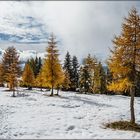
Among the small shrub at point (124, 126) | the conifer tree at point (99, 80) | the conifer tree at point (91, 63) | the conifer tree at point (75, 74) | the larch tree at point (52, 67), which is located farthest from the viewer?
the conifer tree at point (99, 80)

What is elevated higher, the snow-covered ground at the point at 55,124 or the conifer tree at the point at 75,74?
the conifer tree at the point at 75,74

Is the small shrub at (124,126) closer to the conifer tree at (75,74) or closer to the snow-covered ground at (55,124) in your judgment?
the snow-covered ground at (55,124)

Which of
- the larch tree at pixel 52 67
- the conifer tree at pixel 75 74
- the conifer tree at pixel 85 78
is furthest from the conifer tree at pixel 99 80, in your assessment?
the larch tree at pixel 52 67

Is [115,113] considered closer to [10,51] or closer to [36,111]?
[36,111]

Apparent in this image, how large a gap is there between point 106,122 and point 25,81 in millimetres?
43641

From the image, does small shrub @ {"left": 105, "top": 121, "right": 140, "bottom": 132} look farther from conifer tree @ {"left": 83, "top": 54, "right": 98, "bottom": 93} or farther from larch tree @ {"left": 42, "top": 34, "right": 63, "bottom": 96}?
conifer tree @ {"left": 83, "top": 54, "right": 98, "bottom": 93}

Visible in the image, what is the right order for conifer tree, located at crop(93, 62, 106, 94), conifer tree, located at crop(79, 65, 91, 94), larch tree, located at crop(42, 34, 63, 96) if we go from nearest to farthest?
larch tree, located at crop(42, 34, 63, 96) → conifer tree, located at crop(79, 65, 91, 94) → conifer tree, located at crop(93, 62, 106, 94)

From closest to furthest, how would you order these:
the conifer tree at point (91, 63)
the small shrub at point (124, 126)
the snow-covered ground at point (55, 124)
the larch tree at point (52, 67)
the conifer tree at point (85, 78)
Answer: the snow-covered ground at point (55, 124), the small shrub at point (124, 126), the larch tree at point (52, 67), the conifer tree at point (85, 78), the conifer tree at point (91, 63)

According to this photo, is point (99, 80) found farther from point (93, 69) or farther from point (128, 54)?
point (128, 54)

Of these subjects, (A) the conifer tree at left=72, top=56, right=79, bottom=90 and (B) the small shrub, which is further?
(A) the conifer tree at left=72, top=56, right=79, bottom=90

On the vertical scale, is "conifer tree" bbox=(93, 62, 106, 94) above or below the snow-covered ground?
above

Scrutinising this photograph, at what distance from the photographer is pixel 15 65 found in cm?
5391

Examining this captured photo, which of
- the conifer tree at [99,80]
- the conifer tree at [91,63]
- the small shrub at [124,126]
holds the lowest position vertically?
the small shrub at [124,126]

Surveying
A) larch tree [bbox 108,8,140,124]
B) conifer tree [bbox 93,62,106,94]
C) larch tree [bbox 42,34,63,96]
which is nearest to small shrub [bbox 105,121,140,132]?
larch tree [bbox 108,8,140,124]
